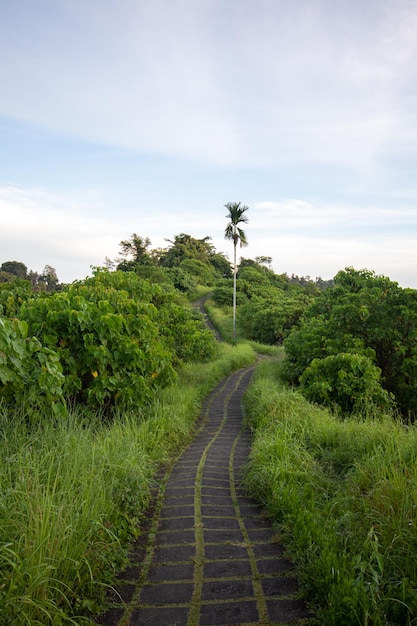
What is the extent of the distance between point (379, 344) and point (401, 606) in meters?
9.10

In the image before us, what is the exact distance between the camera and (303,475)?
446 cm

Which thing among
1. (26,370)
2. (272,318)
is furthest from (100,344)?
(272,318)

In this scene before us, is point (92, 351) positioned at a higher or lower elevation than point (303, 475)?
higher

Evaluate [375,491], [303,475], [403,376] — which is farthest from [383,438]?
[403,376]

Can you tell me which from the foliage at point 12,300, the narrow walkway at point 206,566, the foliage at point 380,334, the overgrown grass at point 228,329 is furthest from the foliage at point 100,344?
the overgrown grass at point 228,329

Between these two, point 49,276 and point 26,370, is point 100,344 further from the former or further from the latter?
point 49,276

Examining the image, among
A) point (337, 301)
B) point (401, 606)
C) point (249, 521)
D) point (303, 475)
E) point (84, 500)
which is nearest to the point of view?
point (401, 606)

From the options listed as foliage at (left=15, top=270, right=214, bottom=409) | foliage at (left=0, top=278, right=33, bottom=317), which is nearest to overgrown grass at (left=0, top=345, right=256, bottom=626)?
foliage at (left=15, top=270, right=214, bottom=409)

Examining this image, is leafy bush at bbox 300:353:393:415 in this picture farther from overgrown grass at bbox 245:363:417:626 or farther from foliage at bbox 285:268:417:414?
overgrown grass at bbox 245:363:417:626

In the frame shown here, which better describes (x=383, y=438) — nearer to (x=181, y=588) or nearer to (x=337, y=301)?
(x=181, y=588)

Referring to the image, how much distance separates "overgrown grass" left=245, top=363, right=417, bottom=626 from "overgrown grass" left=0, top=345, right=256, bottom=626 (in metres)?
1.28

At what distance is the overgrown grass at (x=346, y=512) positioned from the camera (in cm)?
244

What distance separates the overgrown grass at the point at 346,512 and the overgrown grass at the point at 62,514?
1276 millimetres

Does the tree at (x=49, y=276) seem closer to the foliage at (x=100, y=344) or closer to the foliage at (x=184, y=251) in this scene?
the foliage at (x=184, y=251)
